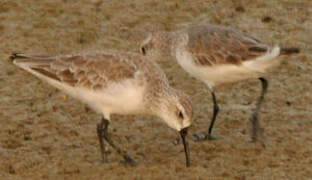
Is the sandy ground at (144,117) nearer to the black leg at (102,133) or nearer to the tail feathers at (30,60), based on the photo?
the black leg at (102,133)

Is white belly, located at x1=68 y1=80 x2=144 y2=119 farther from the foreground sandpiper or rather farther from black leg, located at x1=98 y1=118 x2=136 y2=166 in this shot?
black leg, located at x1=98 y1=118 x2=136 y2=166

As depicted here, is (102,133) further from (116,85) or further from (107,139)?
(116,85)

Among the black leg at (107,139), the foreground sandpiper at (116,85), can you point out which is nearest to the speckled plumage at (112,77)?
the foreground sandpiper at (116,85)

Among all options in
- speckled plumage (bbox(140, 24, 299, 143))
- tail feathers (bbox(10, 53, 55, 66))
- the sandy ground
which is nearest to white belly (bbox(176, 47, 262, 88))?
speckled plumage (bbox(140, 24, 299, 143))

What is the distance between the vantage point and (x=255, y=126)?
802 cm

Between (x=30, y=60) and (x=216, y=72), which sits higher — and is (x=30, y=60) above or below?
above

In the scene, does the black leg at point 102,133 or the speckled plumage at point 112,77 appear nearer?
the speckled plumage at point 112,77

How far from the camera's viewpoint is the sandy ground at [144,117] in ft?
24.2

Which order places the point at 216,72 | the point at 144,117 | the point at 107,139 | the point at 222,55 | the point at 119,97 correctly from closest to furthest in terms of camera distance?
the point at 119,97 < the point at 107,139 < the point at 222,55 < the point at 216,72 < the point at 144,117

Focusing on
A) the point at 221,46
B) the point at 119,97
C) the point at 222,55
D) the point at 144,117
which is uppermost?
the point at 221,46

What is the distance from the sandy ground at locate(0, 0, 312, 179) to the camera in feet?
24.2

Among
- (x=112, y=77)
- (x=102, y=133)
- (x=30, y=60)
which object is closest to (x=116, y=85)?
(x=112, y=77)

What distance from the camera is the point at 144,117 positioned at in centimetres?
870

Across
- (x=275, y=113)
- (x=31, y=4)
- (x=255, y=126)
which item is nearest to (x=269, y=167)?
(x=255, y=126)
